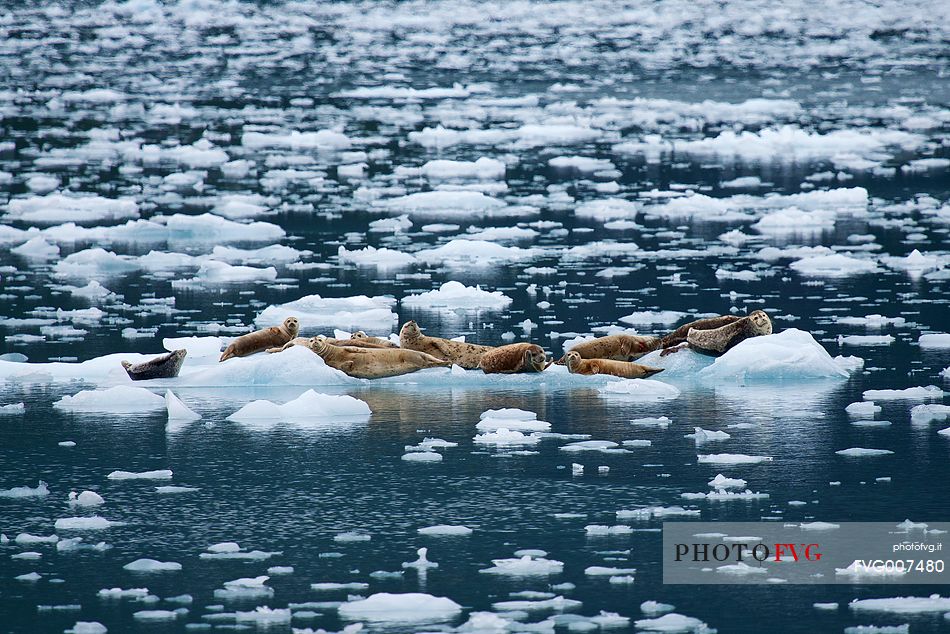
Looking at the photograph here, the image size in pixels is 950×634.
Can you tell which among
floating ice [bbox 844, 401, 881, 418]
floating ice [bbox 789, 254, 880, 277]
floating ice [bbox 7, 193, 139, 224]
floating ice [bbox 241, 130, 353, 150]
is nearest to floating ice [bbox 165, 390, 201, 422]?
floating ice [bbox 844, 401, 881, 418]

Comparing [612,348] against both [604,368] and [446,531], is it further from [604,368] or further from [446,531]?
[446,531]

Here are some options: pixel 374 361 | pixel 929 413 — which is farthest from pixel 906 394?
pixel 374 361

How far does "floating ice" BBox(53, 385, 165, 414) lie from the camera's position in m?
8.58

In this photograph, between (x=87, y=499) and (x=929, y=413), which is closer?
(x=87, y=499)

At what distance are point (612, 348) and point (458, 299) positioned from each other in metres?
2.94

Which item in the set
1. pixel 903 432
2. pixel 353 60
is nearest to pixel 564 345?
pixel 903 432

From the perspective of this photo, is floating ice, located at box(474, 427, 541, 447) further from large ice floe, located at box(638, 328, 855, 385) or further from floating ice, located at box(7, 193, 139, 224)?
floating ice, located at box(7, 193, 139, 224)

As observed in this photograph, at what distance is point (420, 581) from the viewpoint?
5441mm

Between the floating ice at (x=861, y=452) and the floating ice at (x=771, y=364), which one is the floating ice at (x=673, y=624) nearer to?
the floating ice at (x=861, y=452)

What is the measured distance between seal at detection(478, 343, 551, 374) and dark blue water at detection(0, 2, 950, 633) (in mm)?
212

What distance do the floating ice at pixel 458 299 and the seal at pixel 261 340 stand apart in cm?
248

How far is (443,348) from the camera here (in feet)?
31.0

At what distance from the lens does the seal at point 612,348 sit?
9453mm

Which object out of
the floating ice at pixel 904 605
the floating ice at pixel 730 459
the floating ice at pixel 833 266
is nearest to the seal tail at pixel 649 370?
the floating ice at pixel 730 459
